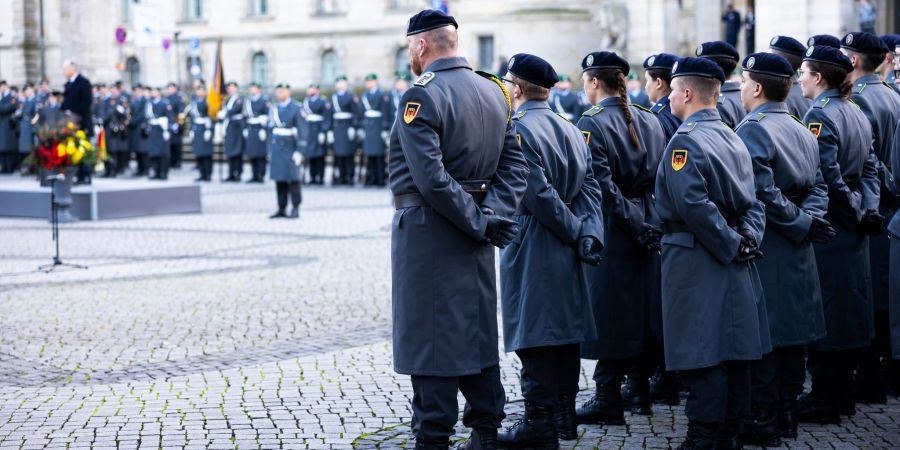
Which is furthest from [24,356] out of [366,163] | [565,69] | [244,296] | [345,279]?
[565,69]

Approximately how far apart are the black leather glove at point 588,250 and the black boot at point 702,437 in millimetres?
972

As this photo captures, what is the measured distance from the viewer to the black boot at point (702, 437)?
6281 millimetres

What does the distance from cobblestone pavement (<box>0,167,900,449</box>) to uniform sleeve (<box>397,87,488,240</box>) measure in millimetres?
1540

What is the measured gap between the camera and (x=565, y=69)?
3550cm

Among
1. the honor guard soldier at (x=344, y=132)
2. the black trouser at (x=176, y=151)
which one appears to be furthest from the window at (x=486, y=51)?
the honor guard soldier at (x=344, y=132)

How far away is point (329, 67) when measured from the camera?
46500 millimetres

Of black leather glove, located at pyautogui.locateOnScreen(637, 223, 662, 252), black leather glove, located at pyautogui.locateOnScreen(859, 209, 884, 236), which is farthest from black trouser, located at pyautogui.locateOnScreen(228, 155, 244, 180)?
black leather glove, located at pyautogui.locateOnScreen(859, 209, 884, 236)

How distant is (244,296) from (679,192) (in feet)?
21.2

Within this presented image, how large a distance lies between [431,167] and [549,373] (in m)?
1.58

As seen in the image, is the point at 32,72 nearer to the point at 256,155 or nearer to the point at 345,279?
the point at 256,155

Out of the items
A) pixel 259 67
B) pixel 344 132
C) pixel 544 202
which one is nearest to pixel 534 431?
pixel 544 202

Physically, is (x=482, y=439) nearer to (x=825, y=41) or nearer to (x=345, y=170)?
(x=825, y=41)

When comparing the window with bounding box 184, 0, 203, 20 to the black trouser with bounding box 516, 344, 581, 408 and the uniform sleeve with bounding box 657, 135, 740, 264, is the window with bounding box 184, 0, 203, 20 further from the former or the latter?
the uniform sleeve with bounding box 657, 135, 740, 264

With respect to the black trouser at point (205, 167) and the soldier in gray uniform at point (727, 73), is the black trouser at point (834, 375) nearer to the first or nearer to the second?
the soldier in gray uniform at point (727, 73)
